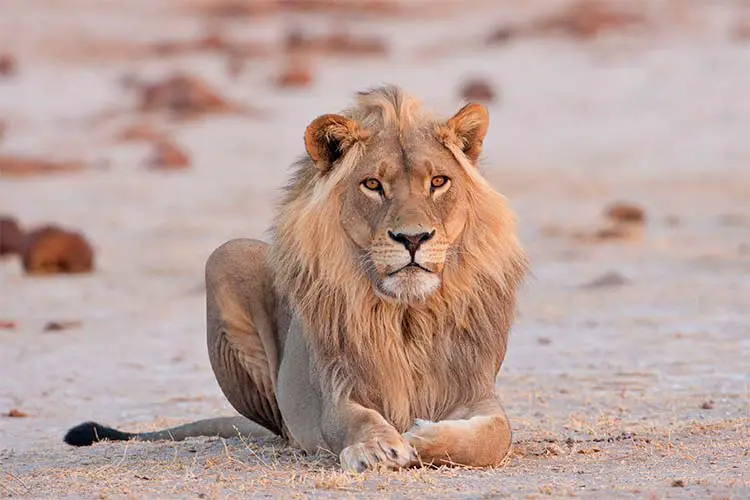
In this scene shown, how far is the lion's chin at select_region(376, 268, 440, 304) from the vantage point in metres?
4.71

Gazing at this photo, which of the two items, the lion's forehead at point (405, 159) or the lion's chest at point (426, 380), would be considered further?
the lion's chest at point (426, 380)

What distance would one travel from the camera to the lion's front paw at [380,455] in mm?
4621

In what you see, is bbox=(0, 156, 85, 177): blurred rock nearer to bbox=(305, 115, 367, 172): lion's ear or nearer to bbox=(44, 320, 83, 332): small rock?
bbox=(44, 320, 83, 332): small rock

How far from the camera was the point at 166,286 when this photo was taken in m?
11.3

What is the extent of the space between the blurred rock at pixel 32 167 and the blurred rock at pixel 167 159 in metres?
0.78

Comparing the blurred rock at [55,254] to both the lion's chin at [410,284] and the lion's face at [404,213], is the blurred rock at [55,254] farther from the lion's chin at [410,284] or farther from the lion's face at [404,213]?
the lion's chin at [410,284]

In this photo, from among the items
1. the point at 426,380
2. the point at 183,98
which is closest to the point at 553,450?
the point at 426,380

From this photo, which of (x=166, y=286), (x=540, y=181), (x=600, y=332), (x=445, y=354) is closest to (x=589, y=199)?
(x=540, y=181)

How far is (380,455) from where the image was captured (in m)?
4.63

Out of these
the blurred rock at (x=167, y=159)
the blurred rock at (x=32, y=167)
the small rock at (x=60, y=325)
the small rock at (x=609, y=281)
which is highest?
the blurred rock at (x=167, y=159)

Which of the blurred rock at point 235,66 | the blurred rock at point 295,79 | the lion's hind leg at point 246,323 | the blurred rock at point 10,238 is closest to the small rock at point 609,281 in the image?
the blurred rock at point 10,238

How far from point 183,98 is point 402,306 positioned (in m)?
15.2

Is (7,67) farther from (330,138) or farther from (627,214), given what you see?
(330,138)

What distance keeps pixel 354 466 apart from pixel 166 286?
6854 mm
